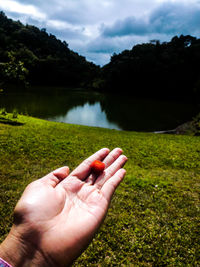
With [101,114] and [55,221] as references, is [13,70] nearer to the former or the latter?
[55,221]

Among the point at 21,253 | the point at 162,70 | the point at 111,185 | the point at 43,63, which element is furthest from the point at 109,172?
the point at 43,63

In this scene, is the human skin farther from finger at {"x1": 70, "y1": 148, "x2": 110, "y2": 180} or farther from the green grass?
the green grass

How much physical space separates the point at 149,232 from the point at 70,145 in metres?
6.32

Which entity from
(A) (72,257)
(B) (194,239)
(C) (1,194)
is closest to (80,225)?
(A) (72,257)

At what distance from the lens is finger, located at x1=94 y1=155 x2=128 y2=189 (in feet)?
10.3

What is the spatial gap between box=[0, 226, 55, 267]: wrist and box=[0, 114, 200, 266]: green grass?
5.51 feet

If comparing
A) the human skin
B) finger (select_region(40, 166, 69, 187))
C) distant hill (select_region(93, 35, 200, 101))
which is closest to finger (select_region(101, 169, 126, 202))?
the human skin

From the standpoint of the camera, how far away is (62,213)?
232 cm

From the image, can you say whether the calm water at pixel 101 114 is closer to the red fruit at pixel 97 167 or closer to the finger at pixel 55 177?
the red fruit at pixel 97 167

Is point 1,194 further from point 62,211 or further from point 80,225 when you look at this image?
point 80,225

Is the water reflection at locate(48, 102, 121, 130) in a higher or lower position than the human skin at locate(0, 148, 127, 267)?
lower

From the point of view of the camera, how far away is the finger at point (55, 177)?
270 centimetres

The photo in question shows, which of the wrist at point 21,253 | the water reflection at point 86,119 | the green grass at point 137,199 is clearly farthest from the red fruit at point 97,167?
the water reflection at point 86,119

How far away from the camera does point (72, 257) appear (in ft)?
6.42
